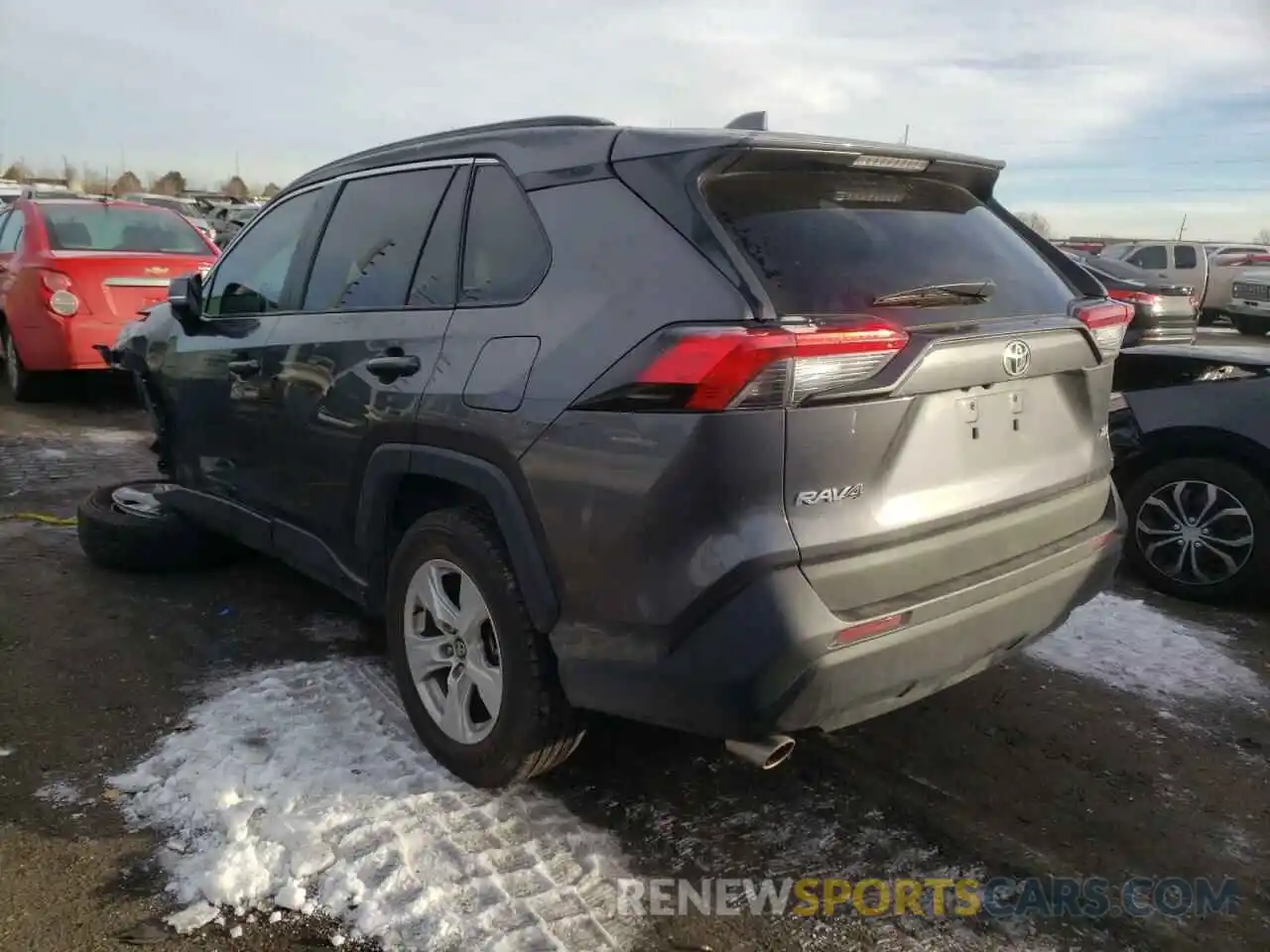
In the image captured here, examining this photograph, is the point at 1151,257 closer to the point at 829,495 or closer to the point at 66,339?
the point at 66,339

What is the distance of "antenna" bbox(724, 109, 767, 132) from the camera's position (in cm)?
290

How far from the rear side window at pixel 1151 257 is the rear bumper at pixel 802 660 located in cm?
1981

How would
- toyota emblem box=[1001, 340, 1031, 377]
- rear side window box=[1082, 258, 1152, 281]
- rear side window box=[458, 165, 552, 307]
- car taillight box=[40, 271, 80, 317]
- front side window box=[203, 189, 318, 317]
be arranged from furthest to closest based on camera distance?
rear side window box=[1082, 258, 1152, 281] < car taillight box=[40, 271, 80, 317] < front side window box=[203, 189, 318, 317] < rear side window box=[458, 165, 552, 307] < toyota emblem box=[1001, 340, 1031, 377]

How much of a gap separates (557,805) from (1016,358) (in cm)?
175

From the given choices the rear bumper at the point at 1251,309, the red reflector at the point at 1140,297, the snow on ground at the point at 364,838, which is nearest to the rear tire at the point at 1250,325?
the rear bumper at the point at 1251,309

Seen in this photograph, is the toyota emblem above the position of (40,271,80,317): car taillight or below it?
above

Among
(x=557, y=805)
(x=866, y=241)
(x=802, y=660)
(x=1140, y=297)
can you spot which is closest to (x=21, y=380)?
(x=557, y=805)

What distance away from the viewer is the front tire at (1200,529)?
4.41 metres

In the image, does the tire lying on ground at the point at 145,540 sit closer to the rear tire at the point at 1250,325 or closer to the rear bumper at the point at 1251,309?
the rear bumper at the point at 1251,309

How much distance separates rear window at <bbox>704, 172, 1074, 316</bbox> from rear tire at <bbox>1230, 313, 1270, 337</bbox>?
19362 mm

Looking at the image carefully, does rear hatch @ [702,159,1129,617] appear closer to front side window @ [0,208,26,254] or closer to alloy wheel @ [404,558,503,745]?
alloy wheel @ [404,558,503,745]

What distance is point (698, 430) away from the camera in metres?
2.21

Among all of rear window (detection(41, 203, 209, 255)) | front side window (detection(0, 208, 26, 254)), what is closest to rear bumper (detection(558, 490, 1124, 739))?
rear window (detection(41, 203, 209, 255))

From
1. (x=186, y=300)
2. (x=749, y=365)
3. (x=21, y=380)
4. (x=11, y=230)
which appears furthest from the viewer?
(x=11, y=230)
